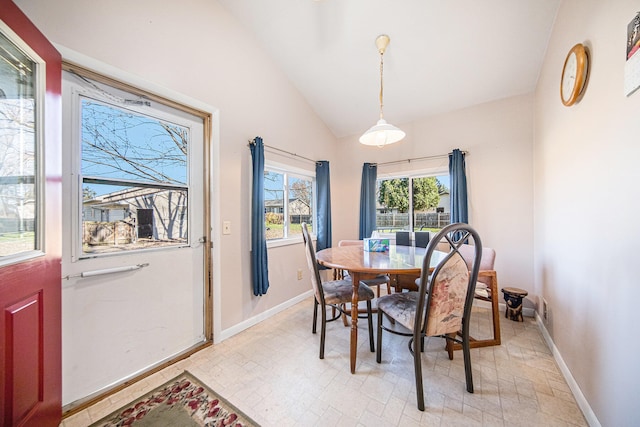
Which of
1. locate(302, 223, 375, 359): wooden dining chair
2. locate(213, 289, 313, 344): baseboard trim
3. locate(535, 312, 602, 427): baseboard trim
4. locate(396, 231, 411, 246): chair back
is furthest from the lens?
locate(396, 231, 411, 246): chair back

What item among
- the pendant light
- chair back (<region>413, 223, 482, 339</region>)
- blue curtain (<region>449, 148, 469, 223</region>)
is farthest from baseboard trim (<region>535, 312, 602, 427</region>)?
the pendant light

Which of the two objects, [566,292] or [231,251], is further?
[231,251]

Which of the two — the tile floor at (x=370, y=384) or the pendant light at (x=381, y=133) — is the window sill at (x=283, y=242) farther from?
the pendant light at (x=381, y=133)

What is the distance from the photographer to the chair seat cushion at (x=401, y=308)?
4.86 ft

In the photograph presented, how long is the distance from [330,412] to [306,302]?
69.1 inches

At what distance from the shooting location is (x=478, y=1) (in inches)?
73.5

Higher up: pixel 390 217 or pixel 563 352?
pixel 390 217

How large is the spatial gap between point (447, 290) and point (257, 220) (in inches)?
71.0

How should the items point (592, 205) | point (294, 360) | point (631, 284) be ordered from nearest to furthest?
point (631, 284) → point (592, 205) → point (294, 360)

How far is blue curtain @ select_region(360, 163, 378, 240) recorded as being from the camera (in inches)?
140

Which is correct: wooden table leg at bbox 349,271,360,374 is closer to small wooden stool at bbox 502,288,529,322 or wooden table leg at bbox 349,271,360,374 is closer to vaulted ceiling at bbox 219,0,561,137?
small wooden stool at bbox 502,288,529,322

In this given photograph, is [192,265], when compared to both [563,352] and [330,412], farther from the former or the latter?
[563,352]

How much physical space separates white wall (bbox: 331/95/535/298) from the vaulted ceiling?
0.19m

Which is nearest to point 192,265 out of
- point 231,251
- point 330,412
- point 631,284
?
point 231,251
